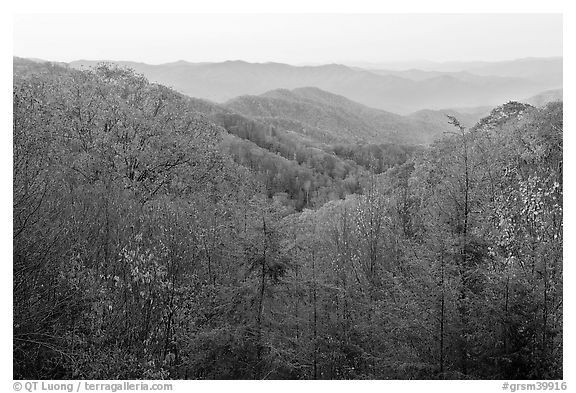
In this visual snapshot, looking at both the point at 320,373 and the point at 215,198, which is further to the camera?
the point at 215,198

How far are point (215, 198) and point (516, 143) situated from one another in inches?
608

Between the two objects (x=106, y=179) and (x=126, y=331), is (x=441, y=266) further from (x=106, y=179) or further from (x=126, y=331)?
(x=106, y=179)

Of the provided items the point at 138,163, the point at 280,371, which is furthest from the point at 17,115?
the point at 280,371

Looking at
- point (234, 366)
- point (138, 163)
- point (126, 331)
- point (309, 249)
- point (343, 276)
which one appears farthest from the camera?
point (138, 163)

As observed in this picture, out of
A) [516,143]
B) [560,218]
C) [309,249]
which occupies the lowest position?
[309,249]

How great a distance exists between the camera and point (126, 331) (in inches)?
386

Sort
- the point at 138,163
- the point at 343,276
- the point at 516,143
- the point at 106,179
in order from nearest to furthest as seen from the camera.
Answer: the point at 343,276 → the point at 106,179 → the point at 138,163 → the point at 516,143

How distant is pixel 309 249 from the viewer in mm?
13266

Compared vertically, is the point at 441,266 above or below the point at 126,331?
above

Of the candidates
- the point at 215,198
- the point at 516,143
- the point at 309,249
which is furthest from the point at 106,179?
the point at 516,143
